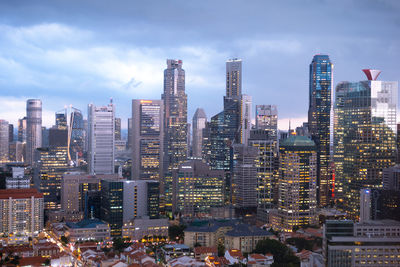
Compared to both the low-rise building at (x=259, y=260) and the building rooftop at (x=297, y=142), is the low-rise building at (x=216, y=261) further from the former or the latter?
the building rooftop at (x=297, y=142)

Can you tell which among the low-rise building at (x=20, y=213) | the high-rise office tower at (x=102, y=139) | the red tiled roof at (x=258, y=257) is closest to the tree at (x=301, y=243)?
the red tiled roof at (x=258, y=257)

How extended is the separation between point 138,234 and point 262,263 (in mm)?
22962

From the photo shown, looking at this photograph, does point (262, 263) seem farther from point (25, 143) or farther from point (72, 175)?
point (25, 143)

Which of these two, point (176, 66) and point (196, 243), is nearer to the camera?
point (196, 243)

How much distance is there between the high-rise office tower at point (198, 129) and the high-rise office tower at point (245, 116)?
62.2 ft

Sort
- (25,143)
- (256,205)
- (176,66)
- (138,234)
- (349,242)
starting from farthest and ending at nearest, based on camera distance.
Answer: (25,143) < (176,66) < (256,205) < (138,234) < (349,242)

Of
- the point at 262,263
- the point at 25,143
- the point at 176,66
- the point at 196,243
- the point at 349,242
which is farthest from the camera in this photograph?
the point at 25,143

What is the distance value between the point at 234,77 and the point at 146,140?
161ft

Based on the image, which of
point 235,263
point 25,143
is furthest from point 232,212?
point 25,143

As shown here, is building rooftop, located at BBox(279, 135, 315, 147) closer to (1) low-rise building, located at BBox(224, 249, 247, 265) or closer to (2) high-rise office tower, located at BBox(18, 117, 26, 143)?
(1) low-rise building, located at BBox(224, 249, 247, 265)

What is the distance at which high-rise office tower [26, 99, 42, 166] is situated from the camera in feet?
568

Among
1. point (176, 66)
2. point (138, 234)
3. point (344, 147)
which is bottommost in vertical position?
point (138, 234)

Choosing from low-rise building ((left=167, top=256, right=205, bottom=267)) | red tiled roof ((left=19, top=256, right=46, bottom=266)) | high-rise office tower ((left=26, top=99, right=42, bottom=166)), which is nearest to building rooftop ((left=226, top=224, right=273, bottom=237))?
low-rise building ((left=167, top=256, right=205, bottom=267))

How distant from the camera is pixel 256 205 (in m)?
92.5
